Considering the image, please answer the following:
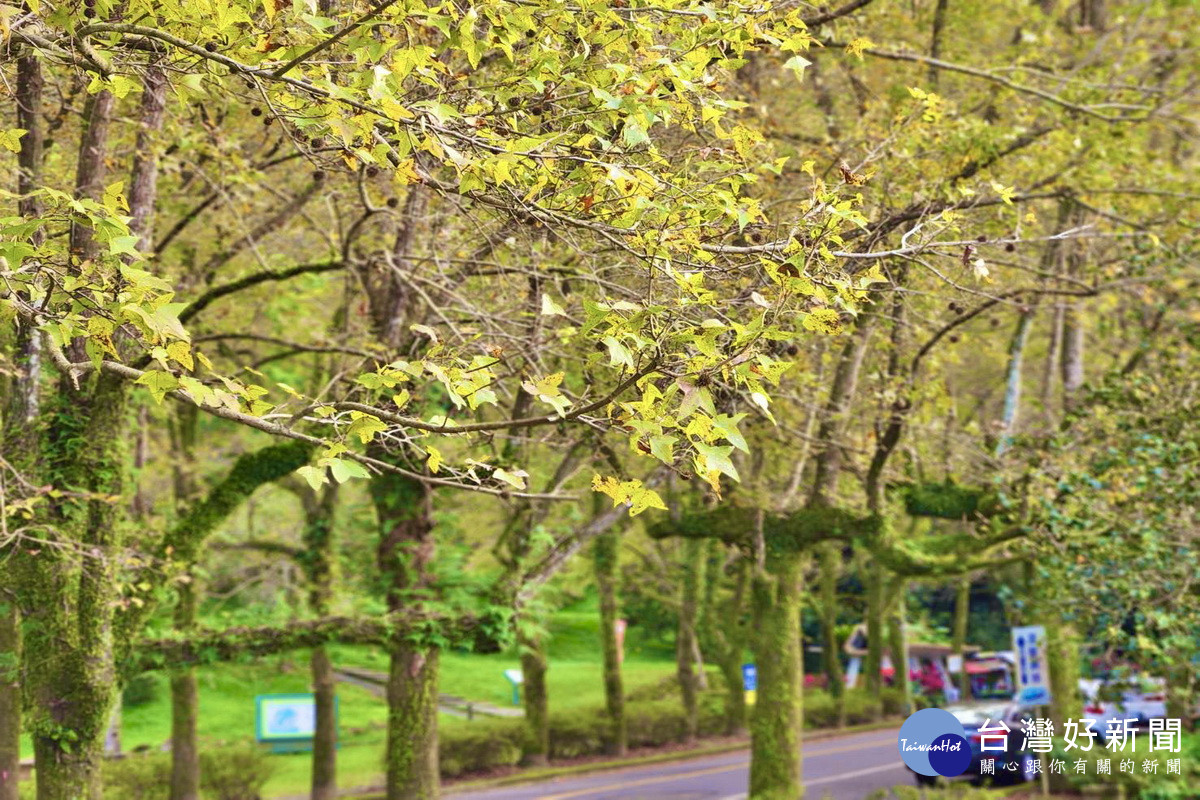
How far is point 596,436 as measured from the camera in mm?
8461

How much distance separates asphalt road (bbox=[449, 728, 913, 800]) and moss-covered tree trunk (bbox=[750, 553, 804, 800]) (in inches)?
184

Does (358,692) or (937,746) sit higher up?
(937,746)

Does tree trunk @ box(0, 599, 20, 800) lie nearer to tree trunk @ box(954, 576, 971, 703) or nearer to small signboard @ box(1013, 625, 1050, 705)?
small signboard @ box(1013, 625, 1050, 705)

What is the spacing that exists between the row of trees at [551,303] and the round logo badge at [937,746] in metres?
1.84

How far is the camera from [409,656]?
11805 millimetres

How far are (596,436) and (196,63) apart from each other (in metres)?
4.29

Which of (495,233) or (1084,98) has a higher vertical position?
(1084,98)

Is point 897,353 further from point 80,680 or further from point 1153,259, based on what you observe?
point 80,680

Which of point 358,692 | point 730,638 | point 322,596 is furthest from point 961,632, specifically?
point 322,596

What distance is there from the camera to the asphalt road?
20.3 metres

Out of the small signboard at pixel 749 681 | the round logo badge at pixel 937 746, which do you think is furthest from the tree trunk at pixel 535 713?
the round logo badge at pixel 937 746

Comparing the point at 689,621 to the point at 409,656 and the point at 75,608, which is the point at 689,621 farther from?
the point at 75,608

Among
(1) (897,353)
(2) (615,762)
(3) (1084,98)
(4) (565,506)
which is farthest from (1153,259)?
(2) (615,762)

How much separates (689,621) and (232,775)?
12036mm
